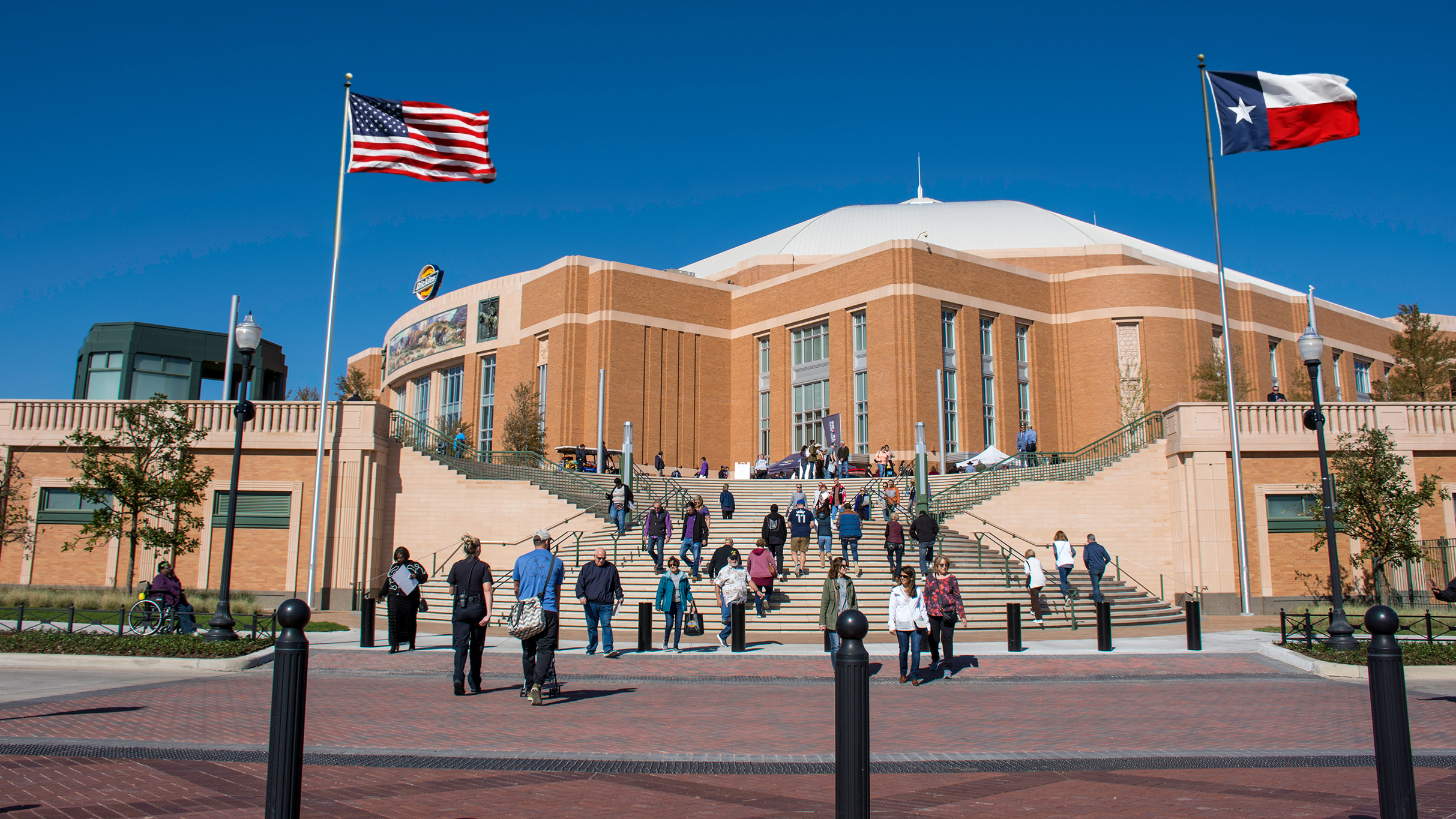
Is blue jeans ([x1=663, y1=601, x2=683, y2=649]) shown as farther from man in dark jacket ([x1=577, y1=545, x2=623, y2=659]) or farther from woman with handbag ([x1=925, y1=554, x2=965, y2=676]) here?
woman with handbag ([x1=925, y1=554, x2=965, y2=676])

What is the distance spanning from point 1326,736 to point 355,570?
24.1m

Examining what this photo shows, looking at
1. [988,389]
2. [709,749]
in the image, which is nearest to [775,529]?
[709,749]

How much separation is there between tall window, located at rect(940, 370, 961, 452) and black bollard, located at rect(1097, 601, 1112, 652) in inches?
1145

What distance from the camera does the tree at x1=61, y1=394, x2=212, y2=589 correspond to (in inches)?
867

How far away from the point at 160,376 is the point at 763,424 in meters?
27.1

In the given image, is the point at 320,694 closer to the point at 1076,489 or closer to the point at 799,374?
the point at 1076,489

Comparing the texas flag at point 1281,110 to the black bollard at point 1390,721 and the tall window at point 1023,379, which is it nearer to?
the black bollard at point 1390,721

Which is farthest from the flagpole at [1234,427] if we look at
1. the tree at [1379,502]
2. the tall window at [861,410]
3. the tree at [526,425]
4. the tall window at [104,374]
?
the tall window at [104,374]

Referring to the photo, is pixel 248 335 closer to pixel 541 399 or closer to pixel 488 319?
pixel 541 399

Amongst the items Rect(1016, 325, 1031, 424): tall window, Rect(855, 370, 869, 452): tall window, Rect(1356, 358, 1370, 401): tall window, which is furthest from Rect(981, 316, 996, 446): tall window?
Rect(1356, 358, 1370, 401): tall window

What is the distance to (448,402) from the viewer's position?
2274 inches

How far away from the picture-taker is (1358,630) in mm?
16578

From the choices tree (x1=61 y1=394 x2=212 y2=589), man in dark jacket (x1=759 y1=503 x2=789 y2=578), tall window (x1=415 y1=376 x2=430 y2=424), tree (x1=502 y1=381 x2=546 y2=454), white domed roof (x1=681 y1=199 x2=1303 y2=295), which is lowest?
man in dark jacket (x1=759 y1=503 x2=789 y2=578)

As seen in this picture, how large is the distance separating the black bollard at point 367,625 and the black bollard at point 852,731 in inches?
556
